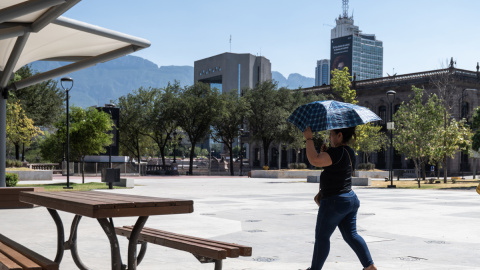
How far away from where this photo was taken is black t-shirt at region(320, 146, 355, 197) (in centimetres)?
536

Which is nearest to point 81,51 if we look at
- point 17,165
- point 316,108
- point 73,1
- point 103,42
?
point 103,42

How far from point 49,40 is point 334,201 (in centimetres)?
760

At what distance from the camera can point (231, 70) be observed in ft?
453

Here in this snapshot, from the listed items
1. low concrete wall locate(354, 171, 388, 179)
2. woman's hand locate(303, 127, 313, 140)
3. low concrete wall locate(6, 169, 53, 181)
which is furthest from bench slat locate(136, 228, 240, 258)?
low concrete wall locate(354, 171, 388, 179)

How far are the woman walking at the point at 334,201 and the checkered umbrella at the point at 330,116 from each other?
0.55 feet

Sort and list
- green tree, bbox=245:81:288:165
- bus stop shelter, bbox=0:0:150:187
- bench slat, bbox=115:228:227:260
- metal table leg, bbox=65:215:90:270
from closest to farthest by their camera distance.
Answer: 1. bench slat, bbox=115:228:227:260
2. metal table leg, bbox=65:215:90:270
3. bus stop shelter, bbox=0:0:150:187
4. green tree, bbox=245:81:288:165

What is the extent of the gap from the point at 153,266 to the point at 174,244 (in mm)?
1636

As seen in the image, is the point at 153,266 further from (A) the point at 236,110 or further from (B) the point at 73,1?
(A) the point at 236,110

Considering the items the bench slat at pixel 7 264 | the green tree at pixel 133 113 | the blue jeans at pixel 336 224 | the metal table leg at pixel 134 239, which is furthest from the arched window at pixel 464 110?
the bench slat at pixel 7 264

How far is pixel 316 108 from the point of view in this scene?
5738 millimetres

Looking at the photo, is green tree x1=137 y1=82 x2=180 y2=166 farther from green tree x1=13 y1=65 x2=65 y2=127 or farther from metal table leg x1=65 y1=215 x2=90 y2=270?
metal table leg x1=65 y1=215 x2=90 y2=270

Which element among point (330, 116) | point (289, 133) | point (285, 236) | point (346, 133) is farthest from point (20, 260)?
point (289, 133)

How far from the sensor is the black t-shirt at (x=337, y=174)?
536 cm

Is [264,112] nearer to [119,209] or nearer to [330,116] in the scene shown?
[330,116]
